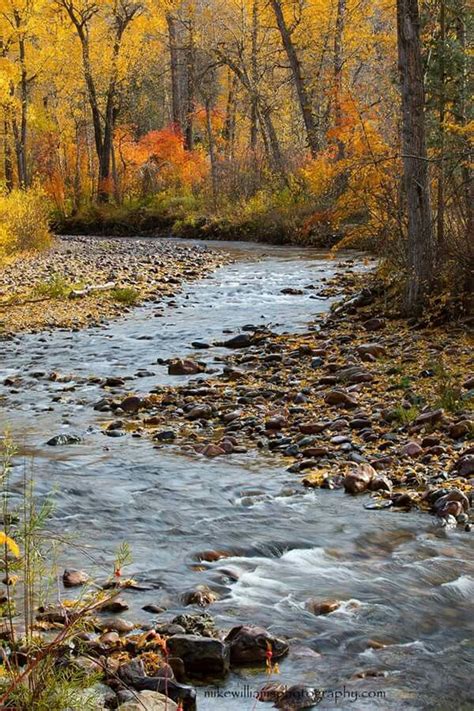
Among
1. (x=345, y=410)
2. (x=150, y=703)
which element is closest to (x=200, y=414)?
(x=345, y=410)

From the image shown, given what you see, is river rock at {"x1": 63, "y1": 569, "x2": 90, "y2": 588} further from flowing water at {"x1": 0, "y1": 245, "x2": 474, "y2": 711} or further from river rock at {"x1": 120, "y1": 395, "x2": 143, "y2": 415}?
river rock at {"x1": 120, "y1": 395, "x2": 143, "y2": 415}

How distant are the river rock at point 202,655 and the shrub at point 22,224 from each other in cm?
1436

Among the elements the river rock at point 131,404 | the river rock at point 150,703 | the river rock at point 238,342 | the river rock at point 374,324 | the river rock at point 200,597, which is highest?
the river rock at point 374,324

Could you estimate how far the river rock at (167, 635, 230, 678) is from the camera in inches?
129

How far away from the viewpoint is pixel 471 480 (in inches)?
208

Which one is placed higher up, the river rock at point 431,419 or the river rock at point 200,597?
the river rock at point 431,419

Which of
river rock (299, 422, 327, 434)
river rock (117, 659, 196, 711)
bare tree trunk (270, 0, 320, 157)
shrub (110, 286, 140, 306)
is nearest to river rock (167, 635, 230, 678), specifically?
river rock (117, 659, 196, 711)

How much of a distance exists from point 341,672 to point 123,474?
286 cm

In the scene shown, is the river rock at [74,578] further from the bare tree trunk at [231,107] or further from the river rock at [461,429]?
the bare tree trunk at [231,107]

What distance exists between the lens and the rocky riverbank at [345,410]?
5.48 m

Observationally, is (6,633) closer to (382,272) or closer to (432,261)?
(432,261)

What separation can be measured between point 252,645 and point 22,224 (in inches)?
691

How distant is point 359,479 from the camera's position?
5.42 metres

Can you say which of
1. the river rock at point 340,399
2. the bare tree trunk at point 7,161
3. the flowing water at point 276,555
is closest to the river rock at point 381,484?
the flowing water at point 276,555
